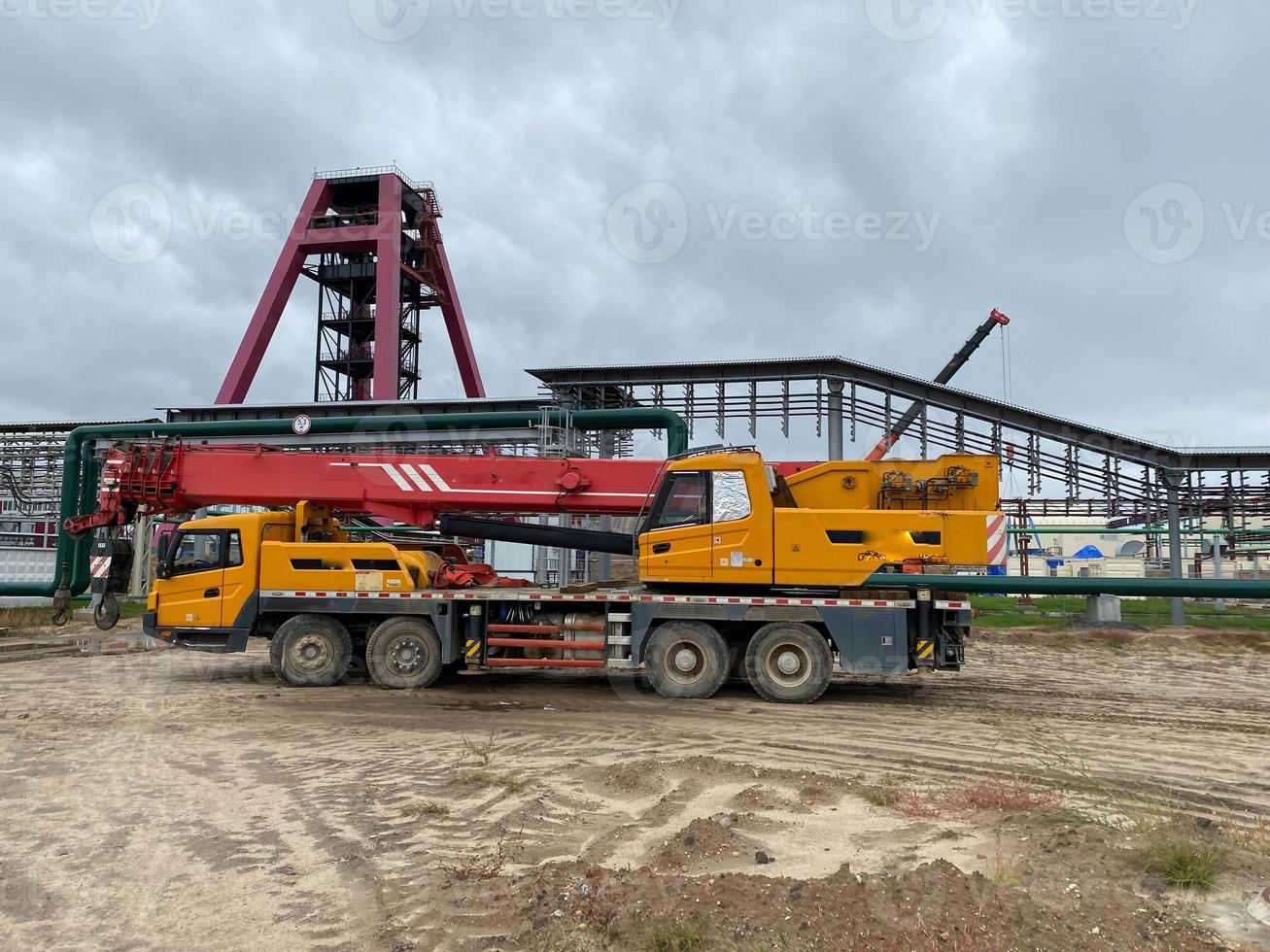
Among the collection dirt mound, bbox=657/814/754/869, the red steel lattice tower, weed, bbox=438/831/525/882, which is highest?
the red steel lattice tower

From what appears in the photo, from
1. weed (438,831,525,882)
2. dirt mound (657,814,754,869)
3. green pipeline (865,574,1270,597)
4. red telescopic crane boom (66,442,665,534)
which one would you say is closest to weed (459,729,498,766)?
weed (438,831,525,882)

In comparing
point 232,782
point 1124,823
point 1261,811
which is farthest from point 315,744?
point 1261,811

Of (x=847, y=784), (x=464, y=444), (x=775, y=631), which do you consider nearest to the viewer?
(x=847, y=784)

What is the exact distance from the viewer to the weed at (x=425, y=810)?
607 centimetres

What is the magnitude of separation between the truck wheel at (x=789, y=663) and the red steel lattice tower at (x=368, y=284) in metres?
32.8

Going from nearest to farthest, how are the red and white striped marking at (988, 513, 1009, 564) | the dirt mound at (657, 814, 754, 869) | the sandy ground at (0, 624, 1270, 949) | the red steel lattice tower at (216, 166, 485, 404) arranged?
the sandy ground at (0, 624, 1270, 949) → the dirt mound at (657, 814, 754, 869) → the red and white striped marking at (988, 513, 1009, 564) → the red steel lattice tower at (216, 166, 485, 404)

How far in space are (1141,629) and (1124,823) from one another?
17.1 meters

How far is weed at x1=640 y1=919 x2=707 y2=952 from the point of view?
3.88 meters

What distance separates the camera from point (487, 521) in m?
13.1

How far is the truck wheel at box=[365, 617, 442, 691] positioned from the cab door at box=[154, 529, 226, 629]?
246 centimetres

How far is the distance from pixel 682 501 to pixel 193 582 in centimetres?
744

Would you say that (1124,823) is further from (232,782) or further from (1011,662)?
(1011,662)

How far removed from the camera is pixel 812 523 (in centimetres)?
1090

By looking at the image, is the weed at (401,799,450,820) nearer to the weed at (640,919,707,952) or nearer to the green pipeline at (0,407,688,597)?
the weed at (640,919,707,952)
